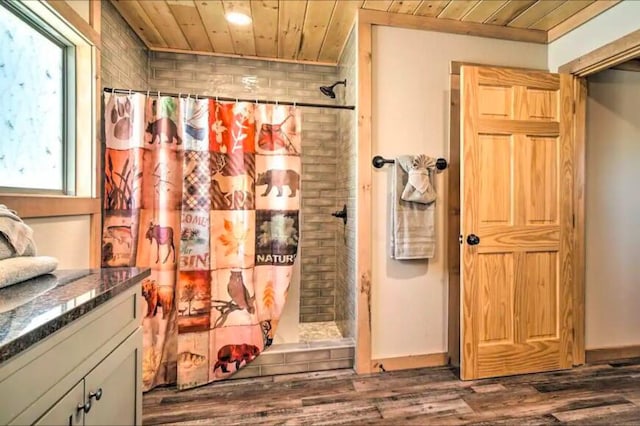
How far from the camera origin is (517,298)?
7.30ft

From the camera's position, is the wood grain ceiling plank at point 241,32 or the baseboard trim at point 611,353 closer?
the wood grain ceiling plank at point 241,32

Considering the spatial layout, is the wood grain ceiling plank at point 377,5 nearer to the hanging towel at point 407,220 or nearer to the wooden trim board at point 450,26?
the wooden trim board at point 450,26

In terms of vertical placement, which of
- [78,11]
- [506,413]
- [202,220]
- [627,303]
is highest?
[78,11]

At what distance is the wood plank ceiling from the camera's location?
2.13 m

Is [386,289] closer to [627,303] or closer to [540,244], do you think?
Answer: [540,244]

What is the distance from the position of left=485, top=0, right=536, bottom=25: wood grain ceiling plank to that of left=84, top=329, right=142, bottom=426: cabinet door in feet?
8.99

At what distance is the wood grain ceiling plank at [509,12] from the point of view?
2.09 metres

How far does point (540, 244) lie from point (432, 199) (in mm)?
809

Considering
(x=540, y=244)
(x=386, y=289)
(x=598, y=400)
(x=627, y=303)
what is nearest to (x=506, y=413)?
(x=598, y=400)

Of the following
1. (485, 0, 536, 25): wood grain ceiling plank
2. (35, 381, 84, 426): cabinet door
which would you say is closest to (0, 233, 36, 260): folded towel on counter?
(35, 381, 84, 426): cabinet door

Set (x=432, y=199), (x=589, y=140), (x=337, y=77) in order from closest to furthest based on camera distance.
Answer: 1. (x=432, y=199)
2. (x=589, y=140)
3. (x=337, y=77)

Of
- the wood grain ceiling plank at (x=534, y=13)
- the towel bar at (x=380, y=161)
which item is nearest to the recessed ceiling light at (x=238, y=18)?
the towel bar at (x=380, y=161)

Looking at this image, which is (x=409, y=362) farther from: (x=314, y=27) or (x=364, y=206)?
(x=314, y=27)

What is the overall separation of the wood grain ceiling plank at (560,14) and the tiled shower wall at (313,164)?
5.31ft
